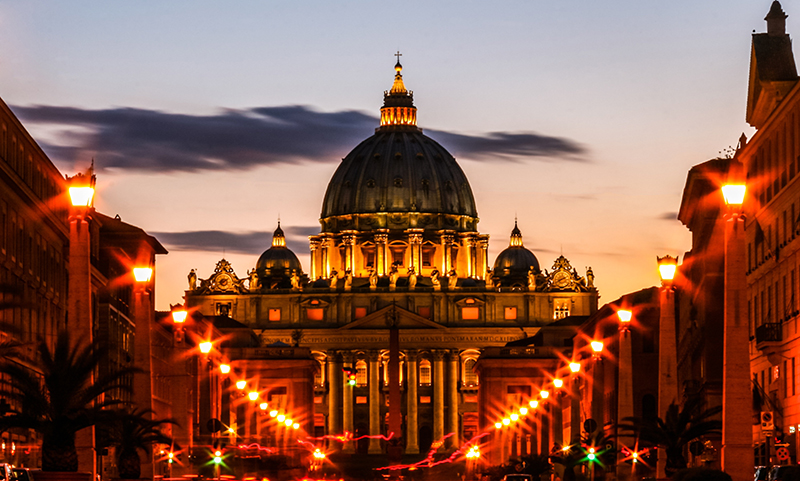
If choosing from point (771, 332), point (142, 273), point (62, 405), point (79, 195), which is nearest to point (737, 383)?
point (79, 195)

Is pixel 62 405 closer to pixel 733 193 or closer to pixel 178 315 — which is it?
pixel 178 315

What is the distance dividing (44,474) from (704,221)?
1860 inches

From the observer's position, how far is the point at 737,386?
35.1 metres

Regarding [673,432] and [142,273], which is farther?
[673,432]

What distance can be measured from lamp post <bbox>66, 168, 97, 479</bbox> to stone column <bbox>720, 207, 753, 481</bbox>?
12909 millimetres

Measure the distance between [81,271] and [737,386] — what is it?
13.7 metres

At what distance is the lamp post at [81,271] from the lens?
124ft

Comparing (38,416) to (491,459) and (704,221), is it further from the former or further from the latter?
(491,459)

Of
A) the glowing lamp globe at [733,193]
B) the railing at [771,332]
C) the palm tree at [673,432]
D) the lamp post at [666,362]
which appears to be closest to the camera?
the glowing lamp globe at [733,193]

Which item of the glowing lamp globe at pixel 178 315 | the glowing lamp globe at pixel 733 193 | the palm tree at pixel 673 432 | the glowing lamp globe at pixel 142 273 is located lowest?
the palm tree at pixel 673 432

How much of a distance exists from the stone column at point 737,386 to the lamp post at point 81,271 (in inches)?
508

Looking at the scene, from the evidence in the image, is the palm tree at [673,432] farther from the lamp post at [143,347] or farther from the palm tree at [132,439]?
the lamp post at [143,347]

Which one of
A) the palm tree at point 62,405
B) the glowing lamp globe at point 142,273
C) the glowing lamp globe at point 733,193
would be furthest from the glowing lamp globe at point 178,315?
the glowing lamp globe at point 733,193

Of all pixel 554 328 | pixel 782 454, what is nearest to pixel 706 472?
pixel 782 454
